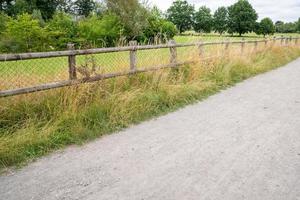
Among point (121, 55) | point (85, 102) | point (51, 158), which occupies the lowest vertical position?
point (51, 158)

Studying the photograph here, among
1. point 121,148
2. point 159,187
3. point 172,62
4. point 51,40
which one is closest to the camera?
point 159,187

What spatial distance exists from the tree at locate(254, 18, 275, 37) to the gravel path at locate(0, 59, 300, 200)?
80.0m

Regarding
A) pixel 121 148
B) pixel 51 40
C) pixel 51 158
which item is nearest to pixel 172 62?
pixel 121 148

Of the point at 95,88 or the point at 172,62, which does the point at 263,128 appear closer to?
the point at 95,88

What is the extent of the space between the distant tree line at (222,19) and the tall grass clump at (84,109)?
230 feet

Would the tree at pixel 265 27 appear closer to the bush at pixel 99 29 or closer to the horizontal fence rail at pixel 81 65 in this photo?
the bush at pixel 99 29

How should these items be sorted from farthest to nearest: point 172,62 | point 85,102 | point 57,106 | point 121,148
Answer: point 172,62 < point 85,102 < point 57,106 < point 121,148

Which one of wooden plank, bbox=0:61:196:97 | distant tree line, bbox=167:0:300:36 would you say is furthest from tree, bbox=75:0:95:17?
wooden plank, bbox=0:61:196:97

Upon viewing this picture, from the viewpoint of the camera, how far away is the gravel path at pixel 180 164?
11.5 ft

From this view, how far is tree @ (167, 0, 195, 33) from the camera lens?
295ft

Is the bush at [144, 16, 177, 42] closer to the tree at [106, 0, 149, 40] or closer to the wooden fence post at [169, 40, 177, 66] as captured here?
the tree at [106, 0, 149, 40]

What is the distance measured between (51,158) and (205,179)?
2105 millimetres

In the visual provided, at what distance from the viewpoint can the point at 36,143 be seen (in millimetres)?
4734

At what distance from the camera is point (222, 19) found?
288ft
